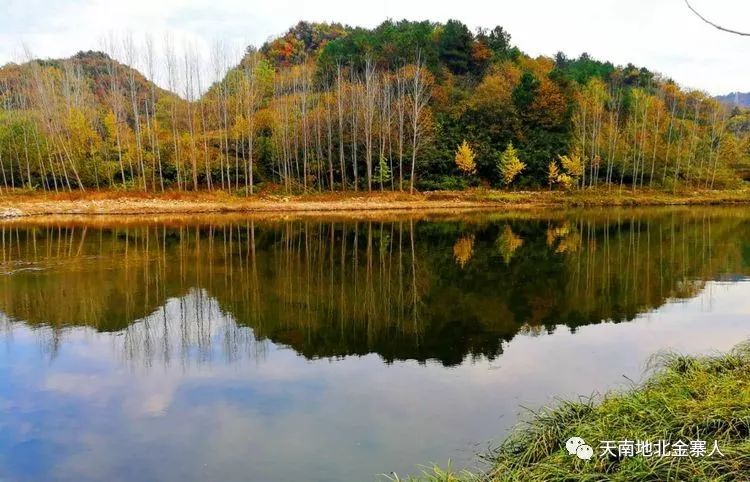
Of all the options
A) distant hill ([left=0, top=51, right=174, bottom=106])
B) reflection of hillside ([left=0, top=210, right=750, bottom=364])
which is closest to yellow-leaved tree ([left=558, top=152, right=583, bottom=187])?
reflection of hillside ([left=0, top=210, right=750, bottom=364])

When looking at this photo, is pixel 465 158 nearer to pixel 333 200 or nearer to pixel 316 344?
pixel 333 200

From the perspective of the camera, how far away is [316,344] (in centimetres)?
1138

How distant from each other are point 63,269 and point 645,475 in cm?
1983

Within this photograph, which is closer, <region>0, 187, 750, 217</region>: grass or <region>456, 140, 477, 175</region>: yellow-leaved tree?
<region>0, 187, 750, 217</region>: grass

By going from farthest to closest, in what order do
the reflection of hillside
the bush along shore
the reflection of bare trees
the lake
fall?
the reflection of hillside, the reflection of bare trees, the lake, the bush along shore

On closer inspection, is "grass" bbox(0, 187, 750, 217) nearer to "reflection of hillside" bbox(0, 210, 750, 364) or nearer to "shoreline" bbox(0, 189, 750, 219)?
"shoreline" bbox(0, 189, 750, 219)

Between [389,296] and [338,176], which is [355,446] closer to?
[389,296]

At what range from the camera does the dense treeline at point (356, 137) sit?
47.4 m

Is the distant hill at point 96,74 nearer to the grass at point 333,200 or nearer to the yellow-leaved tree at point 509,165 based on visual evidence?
the grass at point 333,200

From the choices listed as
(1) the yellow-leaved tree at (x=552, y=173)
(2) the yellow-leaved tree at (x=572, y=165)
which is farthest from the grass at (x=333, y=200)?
(2) the yellow-leaved tree at (x=572, y=165)

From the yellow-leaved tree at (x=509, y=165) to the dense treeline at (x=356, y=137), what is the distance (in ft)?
0.44

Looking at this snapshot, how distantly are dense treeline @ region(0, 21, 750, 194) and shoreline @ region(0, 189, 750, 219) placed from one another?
234 centimetres

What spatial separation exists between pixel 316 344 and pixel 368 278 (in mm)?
6801

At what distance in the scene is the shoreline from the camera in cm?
4038
